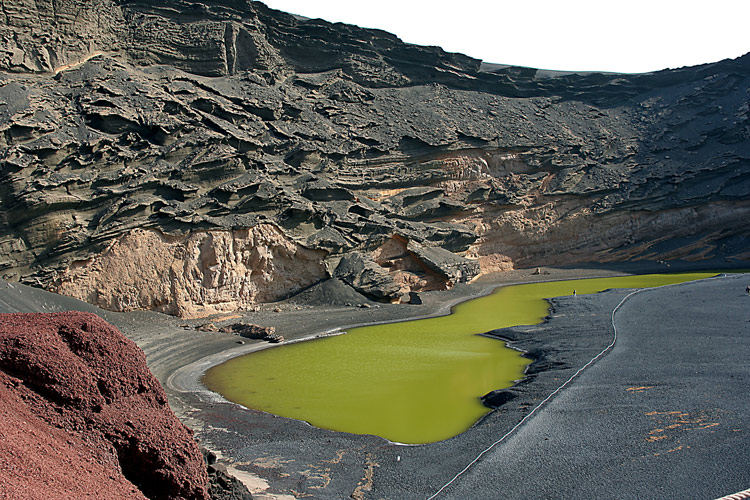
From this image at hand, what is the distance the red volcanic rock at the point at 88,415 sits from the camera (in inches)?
220

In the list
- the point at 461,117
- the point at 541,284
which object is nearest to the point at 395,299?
the point at 541,284

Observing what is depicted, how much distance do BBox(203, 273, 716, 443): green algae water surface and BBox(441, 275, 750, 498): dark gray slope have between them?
9.68ft

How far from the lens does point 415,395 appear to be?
16.4 m

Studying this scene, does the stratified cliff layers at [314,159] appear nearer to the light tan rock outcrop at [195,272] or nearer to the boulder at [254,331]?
the light tan rock outcrop at [195,272]

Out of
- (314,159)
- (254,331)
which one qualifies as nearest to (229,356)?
(254,331)

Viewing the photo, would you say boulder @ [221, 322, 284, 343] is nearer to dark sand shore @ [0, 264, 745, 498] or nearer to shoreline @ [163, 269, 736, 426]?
shoreline @ [163, 269, 736, 426]

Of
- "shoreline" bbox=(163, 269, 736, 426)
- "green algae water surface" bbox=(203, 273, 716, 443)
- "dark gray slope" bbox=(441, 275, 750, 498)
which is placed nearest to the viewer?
"dark gray slope" bbox=(441, 275, 750, 498)

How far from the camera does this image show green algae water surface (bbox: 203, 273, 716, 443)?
567 inches

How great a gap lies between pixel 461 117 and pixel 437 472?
38993mm

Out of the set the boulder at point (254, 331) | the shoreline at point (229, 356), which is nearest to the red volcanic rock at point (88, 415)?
the shoreline at point (229, 356)

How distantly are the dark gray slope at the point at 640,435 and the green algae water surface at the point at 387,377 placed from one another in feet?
9.68

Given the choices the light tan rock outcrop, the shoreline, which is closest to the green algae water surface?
the shoreline

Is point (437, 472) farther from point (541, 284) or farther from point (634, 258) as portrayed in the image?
point (634, 258)

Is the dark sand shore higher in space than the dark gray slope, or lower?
lower
